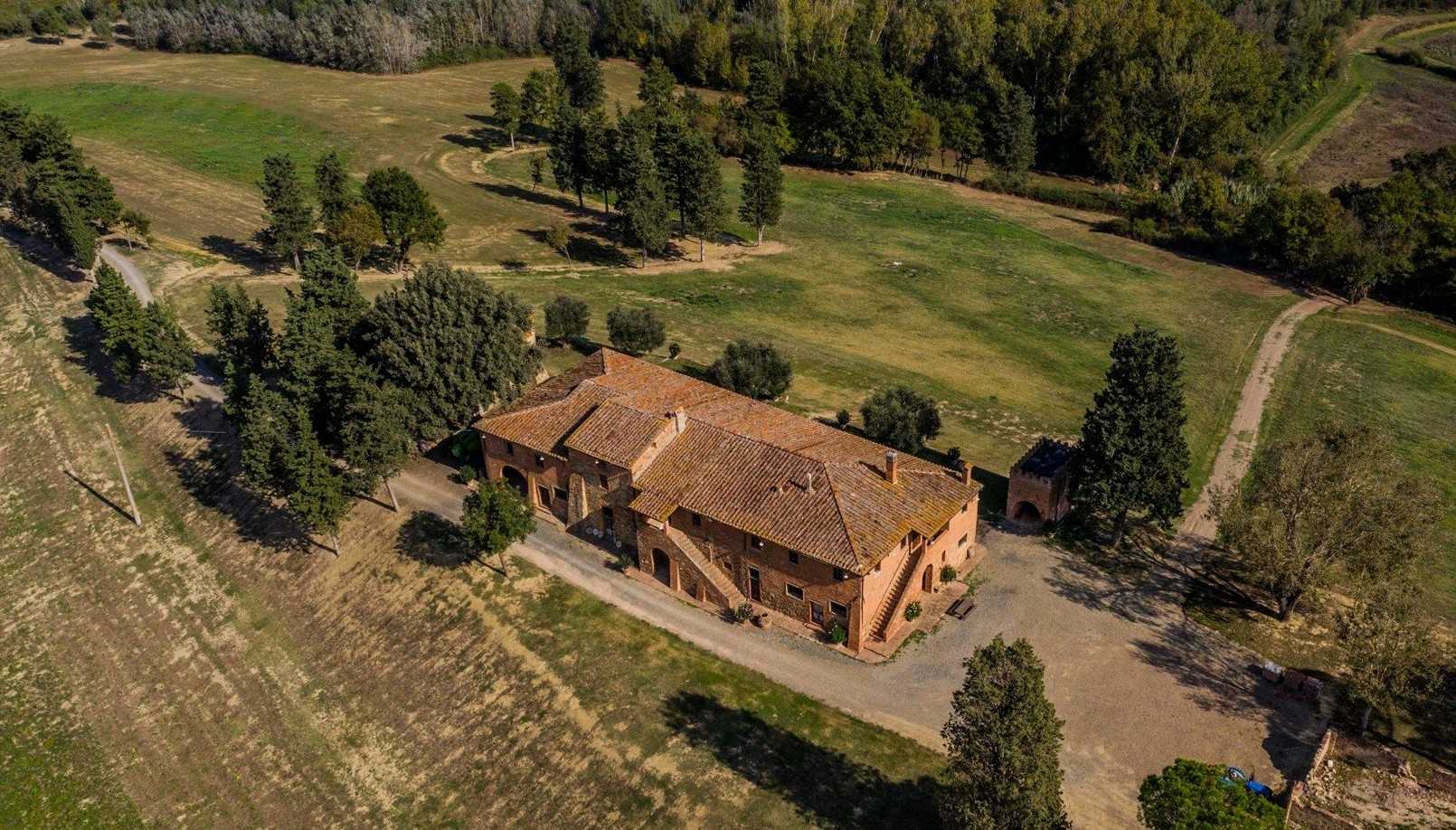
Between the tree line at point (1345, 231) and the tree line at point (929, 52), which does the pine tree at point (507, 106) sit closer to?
the tree line at point (929, 52)

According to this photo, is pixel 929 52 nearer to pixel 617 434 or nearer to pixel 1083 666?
pixel 617 434

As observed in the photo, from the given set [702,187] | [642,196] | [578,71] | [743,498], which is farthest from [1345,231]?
[578,71]

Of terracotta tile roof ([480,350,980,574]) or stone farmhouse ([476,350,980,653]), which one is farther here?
terracotta tile roof ([480,350,980,574])

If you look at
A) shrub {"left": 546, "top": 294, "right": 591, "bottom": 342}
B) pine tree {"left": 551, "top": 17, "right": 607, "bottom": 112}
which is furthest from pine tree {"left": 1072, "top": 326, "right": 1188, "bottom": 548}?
pine tree {"left": 551, "top": 17, "right": 607, "bottom": 112}

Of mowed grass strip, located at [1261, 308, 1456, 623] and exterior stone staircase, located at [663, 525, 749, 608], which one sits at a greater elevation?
exterior stone staircase, located at [663, 525, 749, 608]

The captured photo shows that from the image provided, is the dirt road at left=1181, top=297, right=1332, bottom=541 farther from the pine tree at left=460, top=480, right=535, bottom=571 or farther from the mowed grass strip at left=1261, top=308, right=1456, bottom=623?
the pine tree at left=460, top=480, right=535, bottom=571

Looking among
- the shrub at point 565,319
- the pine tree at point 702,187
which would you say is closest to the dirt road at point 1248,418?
the shrub at point 565,319
